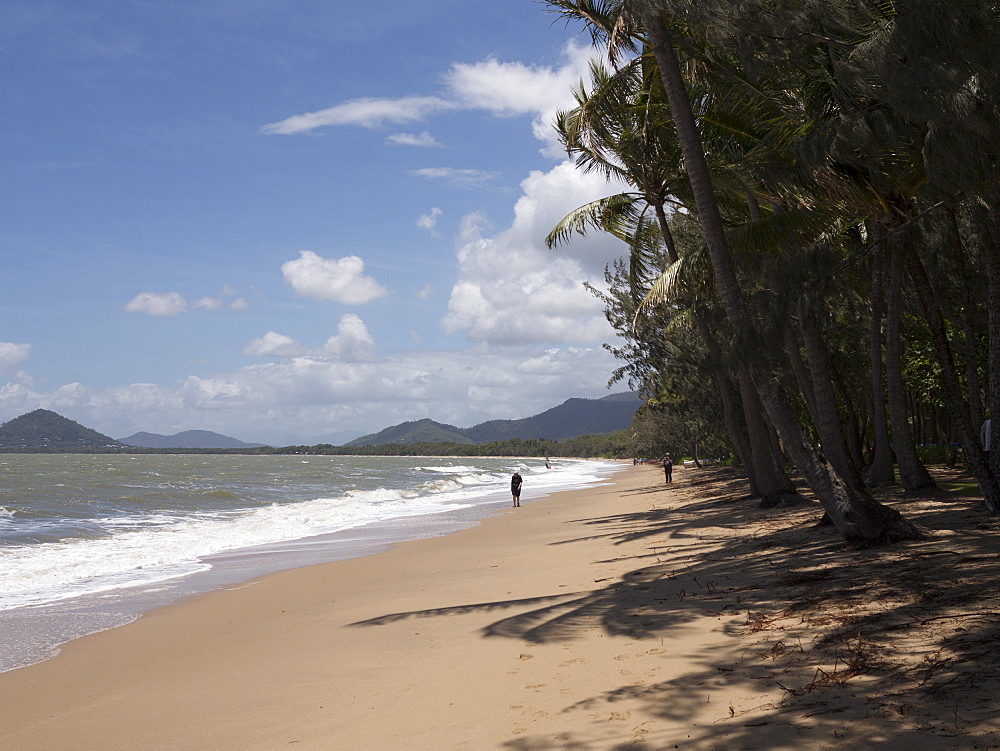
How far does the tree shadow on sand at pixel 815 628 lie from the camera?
3660mm

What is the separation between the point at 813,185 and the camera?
8703 millimetres

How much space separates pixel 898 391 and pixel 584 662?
9.85 m

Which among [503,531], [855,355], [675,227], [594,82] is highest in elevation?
[594,82]

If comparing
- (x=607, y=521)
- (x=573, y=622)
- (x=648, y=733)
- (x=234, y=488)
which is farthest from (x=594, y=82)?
(x=234, y=488)

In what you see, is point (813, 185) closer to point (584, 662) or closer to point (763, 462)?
point (584, 662)

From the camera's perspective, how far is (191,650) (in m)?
7.41

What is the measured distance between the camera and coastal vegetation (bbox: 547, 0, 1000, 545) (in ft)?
17.5

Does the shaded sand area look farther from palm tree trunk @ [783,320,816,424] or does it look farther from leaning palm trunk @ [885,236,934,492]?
leaning palm trunk @ [885,236,934,492]

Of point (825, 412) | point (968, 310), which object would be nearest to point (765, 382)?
point (825, 412)

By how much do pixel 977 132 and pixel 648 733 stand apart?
4326mm

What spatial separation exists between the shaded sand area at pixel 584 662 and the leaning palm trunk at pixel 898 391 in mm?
3418

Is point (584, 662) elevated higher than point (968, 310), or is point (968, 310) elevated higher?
point (968, 310)

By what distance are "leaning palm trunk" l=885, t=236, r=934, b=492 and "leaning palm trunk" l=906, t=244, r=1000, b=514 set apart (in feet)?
1.10

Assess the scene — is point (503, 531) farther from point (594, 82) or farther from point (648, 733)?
point (648, 733)
